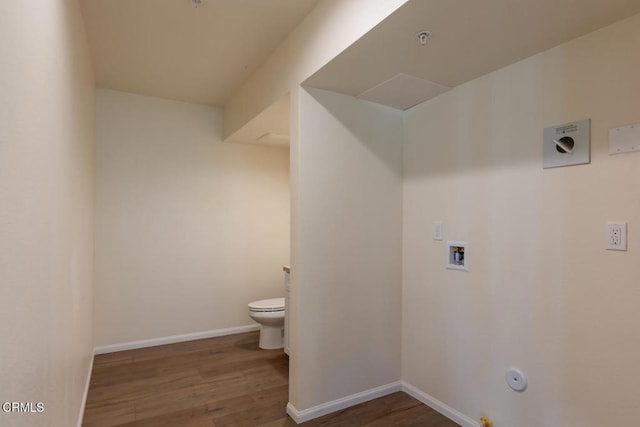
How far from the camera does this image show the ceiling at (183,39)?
2.08 meters

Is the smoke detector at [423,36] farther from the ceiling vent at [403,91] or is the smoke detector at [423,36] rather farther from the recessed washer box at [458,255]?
the recessed washer box at [458,255]

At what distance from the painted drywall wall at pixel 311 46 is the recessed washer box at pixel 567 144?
1.02m

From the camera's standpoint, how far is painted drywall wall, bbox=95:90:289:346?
11.1 feet

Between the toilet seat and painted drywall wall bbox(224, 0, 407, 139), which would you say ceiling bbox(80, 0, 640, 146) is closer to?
painted drywall wall bbox(224, 0, 407, 139)

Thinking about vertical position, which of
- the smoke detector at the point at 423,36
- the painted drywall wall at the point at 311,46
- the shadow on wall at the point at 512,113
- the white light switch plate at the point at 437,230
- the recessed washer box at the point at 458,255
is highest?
the painted drywall wall at the point at 311,46

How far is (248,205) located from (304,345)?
219cm

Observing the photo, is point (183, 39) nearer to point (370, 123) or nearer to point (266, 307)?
point (370, 123)

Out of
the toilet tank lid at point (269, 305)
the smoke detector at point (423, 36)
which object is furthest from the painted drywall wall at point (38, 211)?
the toilet tank lid at point (269, 305)

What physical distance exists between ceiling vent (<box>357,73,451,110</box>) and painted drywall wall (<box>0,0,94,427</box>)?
1.69 meters

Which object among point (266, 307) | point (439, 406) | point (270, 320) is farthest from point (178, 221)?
point (439, 406)

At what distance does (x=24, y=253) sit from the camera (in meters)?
0.98

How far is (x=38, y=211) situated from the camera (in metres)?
1.14

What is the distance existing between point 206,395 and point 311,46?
2.50 metres

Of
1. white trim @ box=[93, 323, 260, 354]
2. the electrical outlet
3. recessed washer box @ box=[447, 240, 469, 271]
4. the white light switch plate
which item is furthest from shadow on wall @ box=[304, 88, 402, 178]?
white trim @ box=[93, 323, 260, 354]
